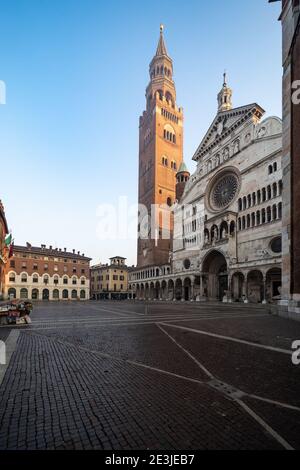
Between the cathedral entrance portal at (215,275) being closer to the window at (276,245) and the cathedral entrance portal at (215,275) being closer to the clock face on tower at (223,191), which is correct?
the clock face on tower at (223,191)

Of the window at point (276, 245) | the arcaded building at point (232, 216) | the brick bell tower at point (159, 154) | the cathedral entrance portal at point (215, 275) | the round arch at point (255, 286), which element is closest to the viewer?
the window at point (276, 245)

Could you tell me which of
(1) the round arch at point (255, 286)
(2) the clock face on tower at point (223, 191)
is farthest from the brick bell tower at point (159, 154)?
(1) the round arch at point (255, 286)

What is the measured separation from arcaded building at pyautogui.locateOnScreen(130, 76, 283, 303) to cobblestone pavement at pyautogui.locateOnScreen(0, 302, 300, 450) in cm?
2623

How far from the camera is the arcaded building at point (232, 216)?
118 feet

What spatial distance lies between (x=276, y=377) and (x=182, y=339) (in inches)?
174

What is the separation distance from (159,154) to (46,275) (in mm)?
45865

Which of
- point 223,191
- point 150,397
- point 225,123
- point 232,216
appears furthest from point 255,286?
point 150,397

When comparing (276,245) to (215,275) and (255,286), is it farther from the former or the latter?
(215,275)

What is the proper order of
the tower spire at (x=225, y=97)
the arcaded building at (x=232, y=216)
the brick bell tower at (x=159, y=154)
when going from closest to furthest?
1. the arcaded building at (x=232, y=216)
2. the tower spire at (x=225, y=97)
3. the brick bell tower at (x=159, y=154)

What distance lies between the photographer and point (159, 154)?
253 feet

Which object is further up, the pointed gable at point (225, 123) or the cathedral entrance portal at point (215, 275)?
the pointed gable at point (225, 123)

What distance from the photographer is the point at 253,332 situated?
37.0 feet

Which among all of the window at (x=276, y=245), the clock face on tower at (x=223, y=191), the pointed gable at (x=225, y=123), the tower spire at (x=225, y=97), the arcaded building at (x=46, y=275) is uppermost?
the tower spire at (x=225, y=97)

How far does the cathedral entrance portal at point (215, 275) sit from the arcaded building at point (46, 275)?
133 feet
